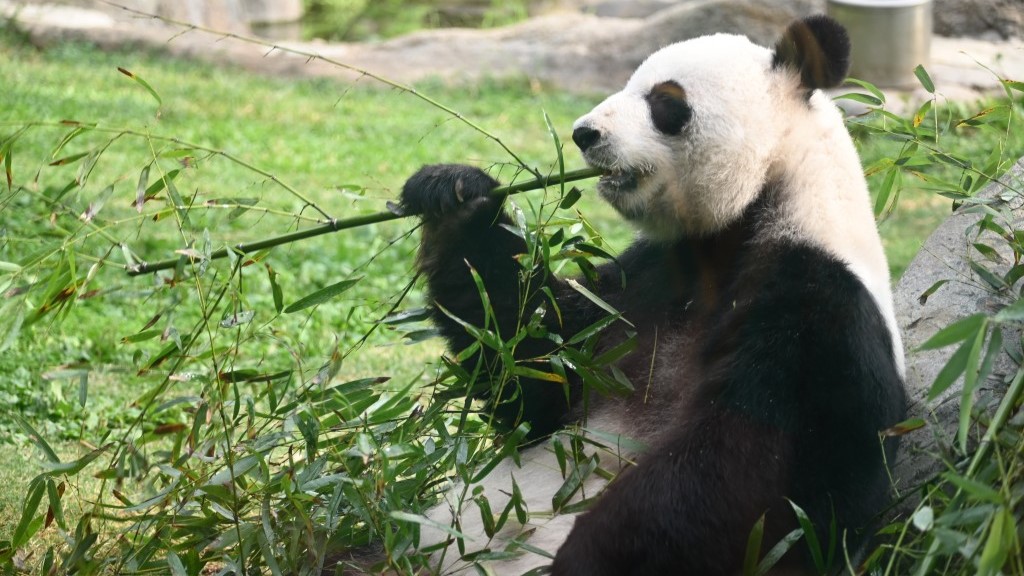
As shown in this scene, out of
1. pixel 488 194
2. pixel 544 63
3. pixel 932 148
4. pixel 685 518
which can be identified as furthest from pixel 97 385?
pixel 544 63

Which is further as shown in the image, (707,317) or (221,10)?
(221,10)

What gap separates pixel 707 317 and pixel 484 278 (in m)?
0.72

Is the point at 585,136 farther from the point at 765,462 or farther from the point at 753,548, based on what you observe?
the point at 753,548

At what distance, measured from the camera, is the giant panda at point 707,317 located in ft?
8.50

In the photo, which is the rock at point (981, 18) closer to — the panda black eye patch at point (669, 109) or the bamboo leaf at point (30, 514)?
the panda black eye patch at point (669, 109)

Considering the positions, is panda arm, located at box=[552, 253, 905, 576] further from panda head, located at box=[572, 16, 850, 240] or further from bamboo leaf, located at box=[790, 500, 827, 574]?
panda head, located at box=[572, 16, 850, 240]

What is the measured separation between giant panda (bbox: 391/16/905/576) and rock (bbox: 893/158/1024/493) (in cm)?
19

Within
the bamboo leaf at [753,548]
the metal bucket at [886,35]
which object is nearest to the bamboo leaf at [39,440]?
the bamboo leaf at [753,548]

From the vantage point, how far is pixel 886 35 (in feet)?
31.9

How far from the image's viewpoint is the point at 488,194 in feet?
10.9

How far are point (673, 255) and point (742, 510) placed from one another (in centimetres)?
A: 91

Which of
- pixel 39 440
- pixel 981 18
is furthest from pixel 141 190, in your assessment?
pixel 981 18

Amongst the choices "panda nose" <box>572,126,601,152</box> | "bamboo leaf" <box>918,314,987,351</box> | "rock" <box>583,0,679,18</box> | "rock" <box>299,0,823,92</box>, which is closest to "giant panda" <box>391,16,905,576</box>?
"panda nose" <box>572,126,601,152</box>

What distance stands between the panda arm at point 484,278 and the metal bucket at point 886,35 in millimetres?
7123
